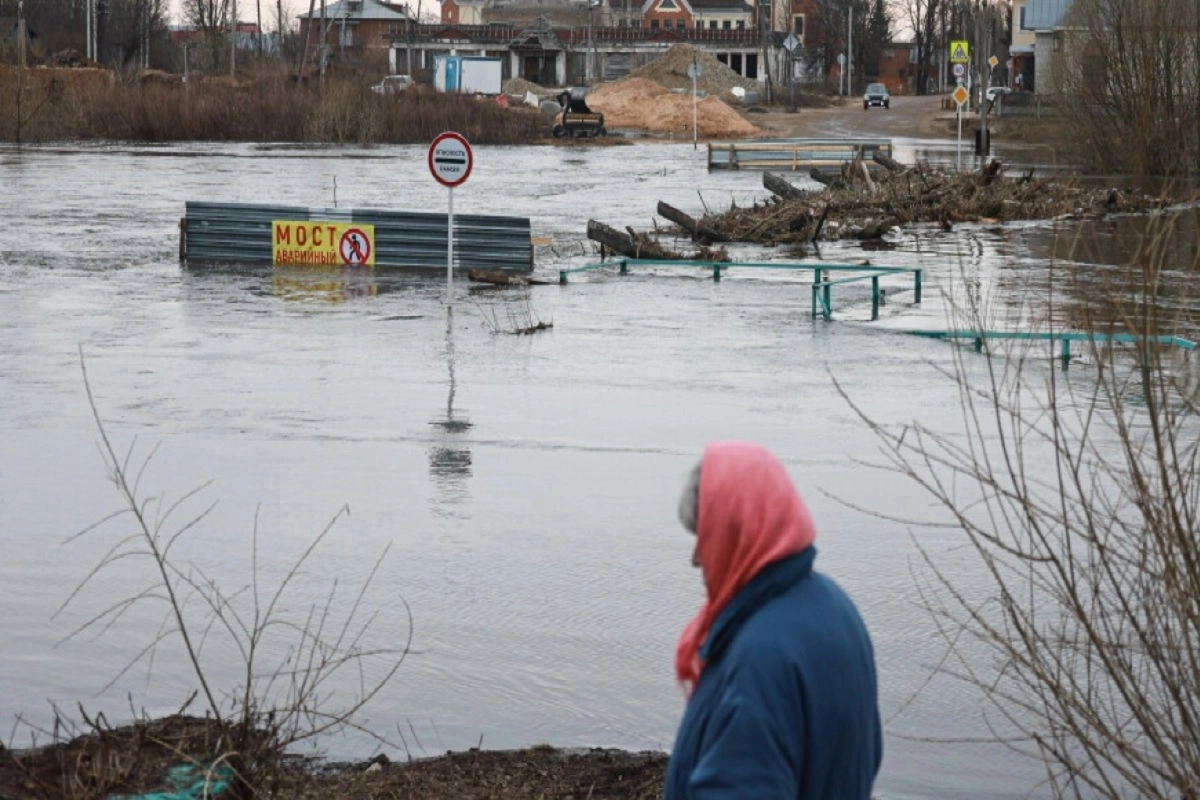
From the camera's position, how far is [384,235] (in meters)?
24.7

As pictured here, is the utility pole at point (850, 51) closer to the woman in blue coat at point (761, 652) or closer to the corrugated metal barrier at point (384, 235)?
the corrugated metal barrier at point (384, 235)

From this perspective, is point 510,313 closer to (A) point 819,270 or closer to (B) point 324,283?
(A) point 819,270

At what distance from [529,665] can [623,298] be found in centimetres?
1412

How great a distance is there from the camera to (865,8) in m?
147

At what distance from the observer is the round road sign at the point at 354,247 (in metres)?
24.6

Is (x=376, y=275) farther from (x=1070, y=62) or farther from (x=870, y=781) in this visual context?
(x=1070, y=62)

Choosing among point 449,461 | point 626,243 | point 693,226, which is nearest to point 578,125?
point 693,226

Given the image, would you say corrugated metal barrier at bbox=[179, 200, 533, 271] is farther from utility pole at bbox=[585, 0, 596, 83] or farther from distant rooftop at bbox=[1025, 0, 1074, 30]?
utility pole at bbox=[585, 0, 596, 83]

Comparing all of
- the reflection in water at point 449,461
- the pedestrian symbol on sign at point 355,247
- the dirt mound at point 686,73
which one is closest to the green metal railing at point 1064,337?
the reflection in water at point 449,461

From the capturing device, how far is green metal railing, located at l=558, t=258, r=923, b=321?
1956 cm

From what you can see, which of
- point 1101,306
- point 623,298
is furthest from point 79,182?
point 1101,306

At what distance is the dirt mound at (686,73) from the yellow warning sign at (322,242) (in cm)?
8544

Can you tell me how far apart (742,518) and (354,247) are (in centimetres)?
2211

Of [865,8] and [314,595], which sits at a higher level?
[865,8]
